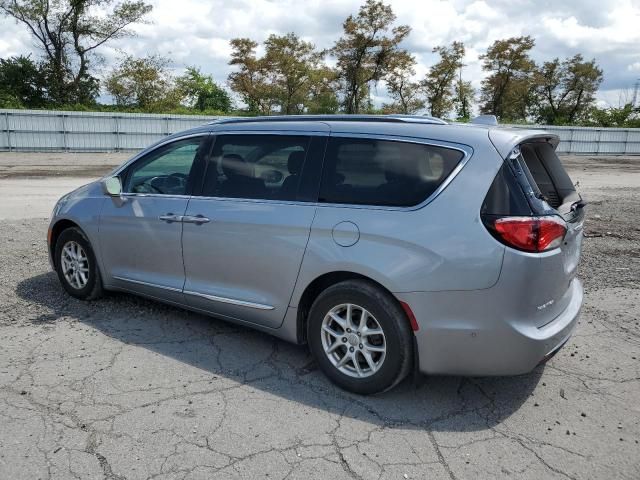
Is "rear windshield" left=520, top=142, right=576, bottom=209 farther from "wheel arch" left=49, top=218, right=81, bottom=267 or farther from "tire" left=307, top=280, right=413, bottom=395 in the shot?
"wheel arch" left=49, top=218, right=81, bottom=267

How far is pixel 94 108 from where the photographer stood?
3459 centimetres

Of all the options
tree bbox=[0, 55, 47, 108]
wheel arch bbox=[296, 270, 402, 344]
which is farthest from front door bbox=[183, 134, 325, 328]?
tree bbox=[0, 55, 47, 108]

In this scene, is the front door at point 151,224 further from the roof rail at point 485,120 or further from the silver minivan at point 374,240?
the roof rail at point 485,120

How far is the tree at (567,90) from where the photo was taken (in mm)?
41031

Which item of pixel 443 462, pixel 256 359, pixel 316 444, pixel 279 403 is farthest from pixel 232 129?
pixel 443 462

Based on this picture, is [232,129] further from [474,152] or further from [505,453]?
[505,453]

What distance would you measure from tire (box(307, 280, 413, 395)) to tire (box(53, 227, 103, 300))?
94.1 inches

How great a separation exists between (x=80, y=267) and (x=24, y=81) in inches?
1449

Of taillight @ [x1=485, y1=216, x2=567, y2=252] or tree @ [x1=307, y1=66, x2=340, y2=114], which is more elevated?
tree @ [x1=307, y1=66, x2=340, y2=114]

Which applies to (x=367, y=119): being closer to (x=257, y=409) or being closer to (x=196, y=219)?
(x=196, y=219)

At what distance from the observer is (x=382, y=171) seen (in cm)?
350

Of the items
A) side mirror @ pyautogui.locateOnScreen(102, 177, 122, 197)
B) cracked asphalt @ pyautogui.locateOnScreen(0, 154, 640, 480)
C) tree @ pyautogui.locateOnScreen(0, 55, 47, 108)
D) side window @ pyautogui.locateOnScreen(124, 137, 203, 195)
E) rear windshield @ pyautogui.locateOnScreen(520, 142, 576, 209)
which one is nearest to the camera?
cracked asphalt @ pyautogui.locateOnScreen(0, 154, 640, 480)

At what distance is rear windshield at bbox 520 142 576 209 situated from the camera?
3602mm

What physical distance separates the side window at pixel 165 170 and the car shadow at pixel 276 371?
1105 mm
